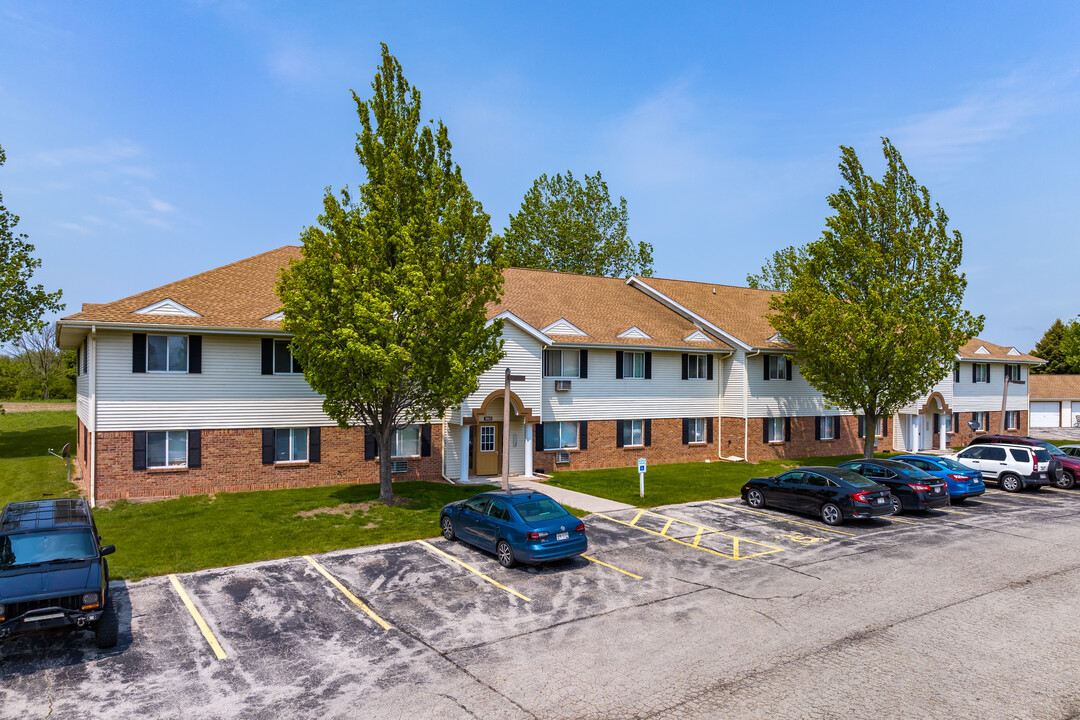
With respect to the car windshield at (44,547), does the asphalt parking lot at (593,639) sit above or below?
below

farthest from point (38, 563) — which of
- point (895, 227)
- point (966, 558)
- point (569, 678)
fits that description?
point (895, 227)

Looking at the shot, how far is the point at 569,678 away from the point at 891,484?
15.7 metres

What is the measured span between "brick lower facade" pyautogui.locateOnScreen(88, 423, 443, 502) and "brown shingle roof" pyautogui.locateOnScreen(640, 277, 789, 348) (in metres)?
16.2

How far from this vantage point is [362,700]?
27.2 feet

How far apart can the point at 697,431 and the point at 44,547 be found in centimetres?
2682

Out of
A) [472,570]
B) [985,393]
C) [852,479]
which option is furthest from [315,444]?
[985,393]

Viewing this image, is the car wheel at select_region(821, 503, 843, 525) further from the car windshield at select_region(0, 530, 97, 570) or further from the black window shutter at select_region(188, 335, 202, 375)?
the black window shutter at select_region(188, 335, 202, 375)

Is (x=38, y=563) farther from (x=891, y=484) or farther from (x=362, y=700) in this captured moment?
(x=891, y=484)

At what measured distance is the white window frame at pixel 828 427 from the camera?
3500 cm

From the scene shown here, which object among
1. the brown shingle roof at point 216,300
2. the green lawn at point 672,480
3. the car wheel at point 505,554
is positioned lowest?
the green lawn at point 672,480

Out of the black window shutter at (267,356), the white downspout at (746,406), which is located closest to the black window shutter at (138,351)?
the black window shutter at (267,356)

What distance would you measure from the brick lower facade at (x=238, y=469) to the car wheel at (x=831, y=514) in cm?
1369

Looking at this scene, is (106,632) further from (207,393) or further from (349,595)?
(207,393)

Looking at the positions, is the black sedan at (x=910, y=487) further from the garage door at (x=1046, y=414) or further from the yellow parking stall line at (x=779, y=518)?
the garage door at (x=1046, y=414)
